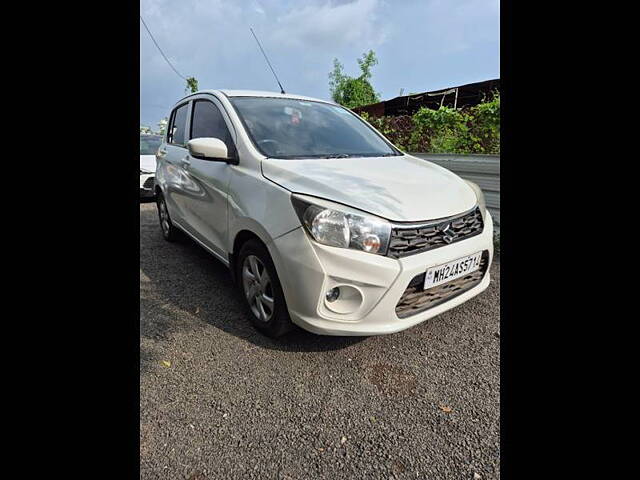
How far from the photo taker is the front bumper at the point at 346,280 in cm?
184

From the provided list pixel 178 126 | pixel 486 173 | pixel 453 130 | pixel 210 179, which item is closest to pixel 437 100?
pixel 453 130

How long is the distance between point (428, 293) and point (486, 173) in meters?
3.05

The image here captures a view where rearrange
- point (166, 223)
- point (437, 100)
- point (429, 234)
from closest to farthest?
point (429, 234), point (166, 223), point (437, 100)

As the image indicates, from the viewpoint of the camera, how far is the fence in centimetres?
439

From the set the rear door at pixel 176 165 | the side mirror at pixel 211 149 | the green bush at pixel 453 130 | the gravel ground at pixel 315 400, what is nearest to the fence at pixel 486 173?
the green bush at pixel 453 130

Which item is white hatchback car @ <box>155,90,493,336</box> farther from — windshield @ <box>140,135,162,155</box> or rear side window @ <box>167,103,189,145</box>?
windshield @ <box>140,135,162,155</box>

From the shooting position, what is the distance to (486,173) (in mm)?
4480

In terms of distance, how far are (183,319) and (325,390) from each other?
4.28ft

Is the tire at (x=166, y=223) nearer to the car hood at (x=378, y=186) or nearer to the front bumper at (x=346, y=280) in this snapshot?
the car hood at (x=378, y=186)

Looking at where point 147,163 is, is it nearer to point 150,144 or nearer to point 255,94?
point 150,144

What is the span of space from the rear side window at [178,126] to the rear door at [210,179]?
26 centimetres

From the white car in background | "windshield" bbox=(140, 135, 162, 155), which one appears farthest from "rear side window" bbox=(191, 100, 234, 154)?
"windshield" bbox=(140, 135, 162, 155)
